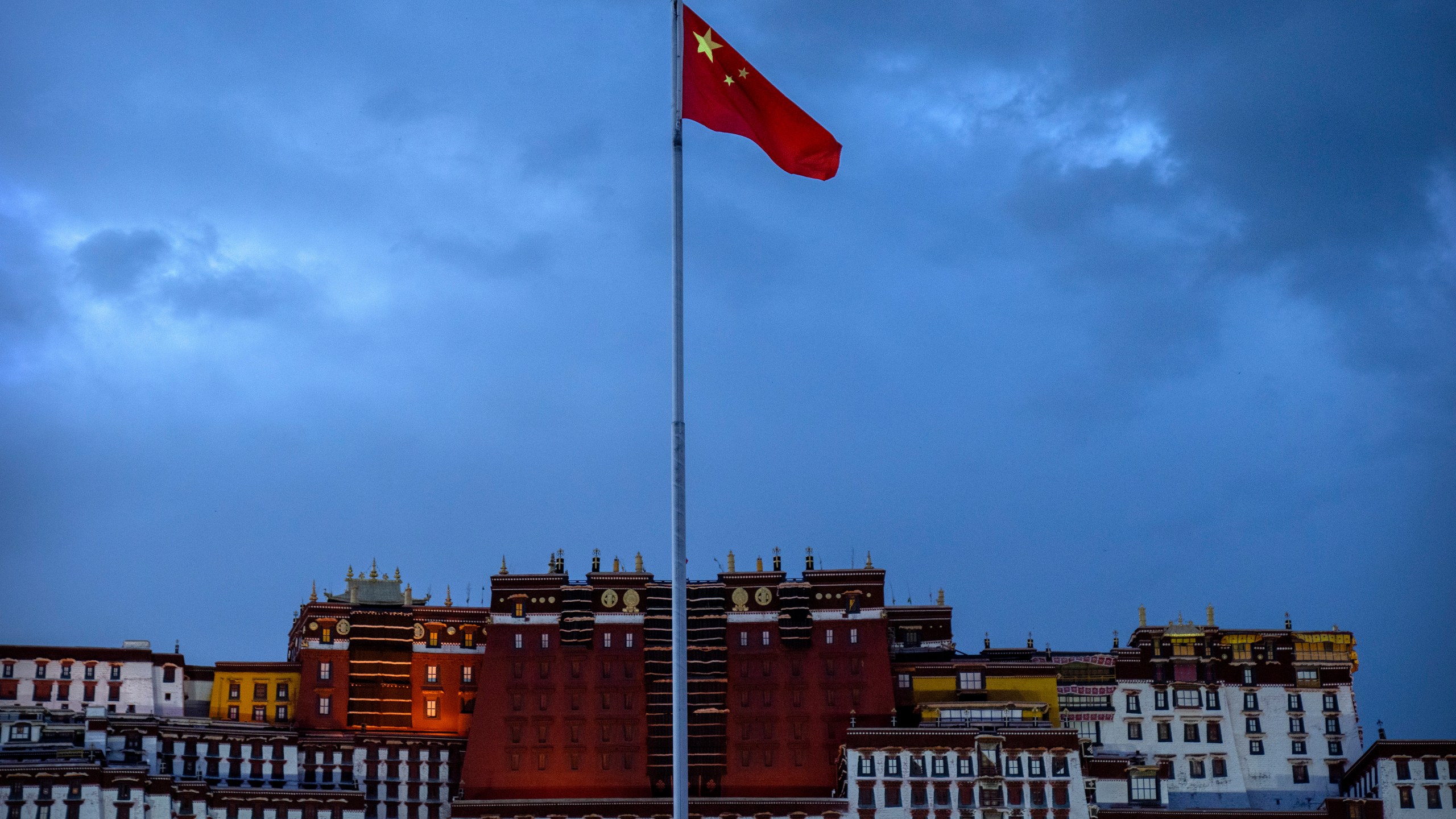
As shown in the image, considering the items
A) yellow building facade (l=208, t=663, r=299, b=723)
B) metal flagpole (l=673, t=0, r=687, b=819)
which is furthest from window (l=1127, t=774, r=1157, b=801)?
metal flagpole (l=673, t=0, r=687, b=819)

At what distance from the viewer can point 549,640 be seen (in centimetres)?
12925

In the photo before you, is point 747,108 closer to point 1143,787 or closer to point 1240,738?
point 1143,787

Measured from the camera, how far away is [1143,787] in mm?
123188

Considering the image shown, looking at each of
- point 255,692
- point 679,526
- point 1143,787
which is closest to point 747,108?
point 679,526

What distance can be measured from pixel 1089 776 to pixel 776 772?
21.2 m

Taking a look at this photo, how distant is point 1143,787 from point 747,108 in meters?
89.8

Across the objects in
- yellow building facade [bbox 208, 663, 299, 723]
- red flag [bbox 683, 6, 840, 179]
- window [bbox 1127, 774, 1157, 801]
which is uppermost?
red flag [bbox 683, 6, 840, 179]

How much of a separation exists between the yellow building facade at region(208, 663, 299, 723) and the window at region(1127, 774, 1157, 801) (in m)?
59.2

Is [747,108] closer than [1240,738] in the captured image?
Yes

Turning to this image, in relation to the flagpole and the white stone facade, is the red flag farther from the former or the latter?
the white stone facade

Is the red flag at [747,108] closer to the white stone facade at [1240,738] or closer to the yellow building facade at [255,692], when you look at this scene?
the white stone facade at [1240,738]

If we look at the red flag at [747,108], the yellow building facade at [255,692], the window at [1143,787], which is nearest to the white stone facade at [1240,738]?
the window at [1143,787]

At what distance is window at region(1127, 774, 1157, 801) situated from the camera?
402ft

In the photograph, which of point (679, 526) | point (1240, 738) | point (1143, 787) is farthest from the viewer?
point (1240, 738)
